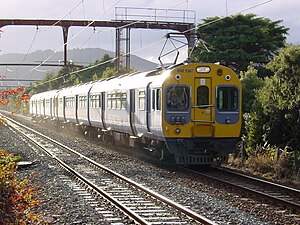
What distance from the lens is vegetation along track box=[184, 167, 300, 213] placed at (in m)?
11.0

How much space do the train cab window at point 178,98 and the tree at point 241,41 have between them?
12.4 m

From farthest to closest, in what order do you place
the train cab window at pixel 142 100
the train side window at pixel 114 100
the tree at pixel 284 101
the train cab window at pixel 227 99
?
1. the train side window at pixel 114 100
2. the train cab window at pixel 142 100
3. the train cab window at pixel 227 99
4. the tree at pixel 284 101

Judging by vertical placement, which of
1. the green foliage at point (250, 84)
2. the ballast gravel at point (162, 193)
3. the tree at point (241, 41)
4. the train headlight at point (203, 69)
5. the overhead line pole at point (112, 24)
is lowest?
the ballast gravel at point (162, 193)

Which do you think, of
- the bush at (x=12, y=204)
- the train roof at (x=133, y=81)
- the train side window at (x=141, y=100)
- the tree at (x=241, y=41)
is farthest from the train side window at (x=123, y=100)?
the bush at (x=12, y=204)

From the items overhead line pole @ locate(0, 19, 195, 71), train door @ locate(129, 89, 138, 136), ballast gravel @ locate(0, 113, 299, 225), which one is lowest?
ballast gravel @ locate(0, 113, 299, 225)

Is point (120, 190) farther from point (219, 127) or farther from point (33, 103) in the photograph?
point (33, 103)

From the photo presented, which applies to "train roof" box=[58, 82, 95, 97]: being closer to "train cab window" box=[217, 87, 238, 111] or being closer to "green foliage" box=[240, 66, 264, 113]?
"green foliage" box=[240, 66, 264, 113]

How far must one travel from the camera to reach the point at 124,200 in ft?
37.1

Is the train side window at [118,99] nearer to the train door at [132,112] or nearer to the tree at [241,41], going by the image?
the train door at [132,112]

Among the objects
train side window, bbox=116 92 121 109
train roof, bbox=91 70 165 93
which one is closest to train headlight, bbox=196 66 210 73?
train roof, bbox=91 70 165 93

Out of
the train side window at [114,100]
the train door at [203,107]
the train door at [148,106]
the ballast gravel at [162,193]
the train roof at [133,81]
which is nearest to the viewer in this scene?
the ballast gravel at [162,193]

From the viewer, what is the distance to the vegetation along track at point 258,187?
1102 centimetres

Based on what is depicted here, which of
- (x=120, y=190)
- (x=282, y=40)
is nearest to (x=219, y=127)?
(x=120, y=190)

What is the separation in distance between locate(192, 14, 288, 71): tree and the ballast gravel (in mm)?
11199
